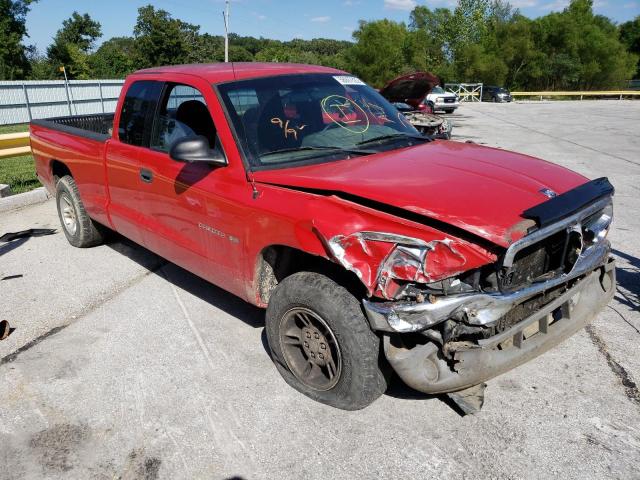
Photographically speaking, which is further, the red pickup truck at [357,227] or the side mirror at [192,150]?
the side mirror at [192,150]

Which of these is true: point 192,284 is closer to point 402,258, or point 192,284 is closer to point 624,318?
point 402,258

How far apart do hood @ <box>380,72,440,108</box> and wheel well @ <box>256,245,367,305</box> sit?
770 cm

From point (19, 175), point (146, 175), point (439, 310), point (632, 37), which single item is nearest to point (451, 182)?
point (439, 310)

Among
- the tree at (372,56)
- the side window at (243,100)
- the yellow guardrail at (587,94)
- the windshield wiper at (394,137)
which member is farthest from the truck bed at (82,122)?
the yellow guardrail at (587,94)

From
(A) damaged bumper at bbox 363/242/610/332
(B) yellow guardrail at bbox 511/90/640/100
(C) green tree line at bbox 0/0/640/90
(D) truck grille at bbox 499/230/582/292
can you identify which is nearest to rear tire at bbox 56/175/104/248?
(A) damaged bumper at bbox 363/242/610/332

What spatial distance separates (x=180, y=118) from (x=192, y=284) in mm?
1613

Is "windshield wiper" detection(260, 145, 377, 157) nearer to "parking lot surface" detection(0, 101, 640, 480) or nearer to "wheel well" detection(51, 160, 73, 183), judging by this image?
"parking lot surface" detection(0, 101, 640, 480)

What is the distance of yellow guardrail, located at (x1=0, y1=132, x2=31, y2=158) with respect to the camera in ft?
27.3

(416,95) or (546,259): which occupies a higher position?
(416,95)

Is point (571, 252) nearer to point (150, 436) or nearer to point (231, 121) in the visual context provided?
point (231, 121)

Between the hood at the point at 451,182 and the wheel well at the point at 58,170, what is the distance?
3677 millimetres

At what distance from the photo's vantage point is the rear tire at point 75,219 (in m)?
5.68

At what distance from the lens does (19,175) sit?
9992 mm

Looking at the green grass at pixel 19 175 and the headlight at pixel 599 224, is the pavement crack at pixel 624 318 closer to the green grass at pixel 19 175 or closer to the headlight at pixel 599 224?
the headlight at pixel 599 224
